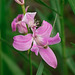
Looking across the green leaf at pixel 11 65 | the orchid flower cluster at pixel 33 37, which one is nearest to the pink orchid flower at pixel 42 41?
the orchid flower cluster at pixel 33 37

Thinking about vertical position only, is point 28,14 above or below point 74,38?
above

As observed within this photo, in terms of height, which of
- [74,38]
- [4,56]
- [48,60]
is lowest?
[74,38]

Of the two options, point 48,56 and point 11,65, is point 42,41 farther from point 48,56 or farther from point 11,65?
point 11,65

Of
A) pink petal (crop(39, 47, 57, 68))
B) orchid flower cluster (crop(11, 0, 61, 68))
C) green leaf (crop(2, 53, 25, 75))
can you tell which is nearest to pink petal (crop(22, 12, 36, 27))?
orchid flower cluster (crop(11, 0, 61, 68))

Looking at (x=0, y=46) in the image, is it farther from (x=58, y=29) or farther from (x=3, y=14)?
(x=58, y=29)

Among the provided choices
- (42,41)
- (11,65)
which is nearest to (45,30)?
(42,41)

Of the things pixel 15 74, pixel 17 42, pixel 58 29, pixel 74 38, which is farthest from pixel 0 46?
pixel 74 38

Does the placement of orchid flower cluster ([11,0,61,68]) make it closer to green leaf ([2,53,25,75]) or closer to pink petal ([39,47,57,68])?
pink petal ([39,47,57,68])

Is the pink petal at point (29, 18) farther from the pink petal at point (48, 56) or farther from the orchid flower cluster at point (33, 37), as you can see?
the pink petal at point (48, 56)
